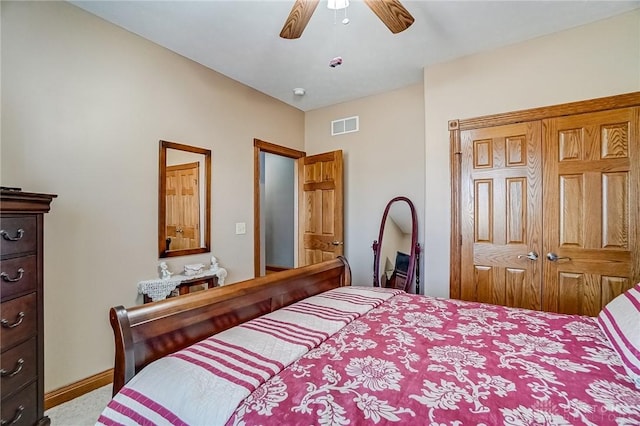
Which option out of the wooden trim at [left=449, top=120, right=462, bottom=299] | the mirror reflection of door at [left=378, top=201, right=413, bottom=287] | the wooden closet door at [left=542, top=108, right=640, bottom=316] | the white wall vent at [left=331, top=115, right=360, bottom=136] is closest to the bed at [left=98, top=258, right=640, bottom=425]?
the wooden closet door at [left=542, top=108, right=640, bottom=316]

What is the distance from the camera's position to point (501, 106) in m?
2.71

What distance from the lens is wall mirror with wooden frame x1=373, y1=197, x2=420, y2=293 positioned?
11.6ft

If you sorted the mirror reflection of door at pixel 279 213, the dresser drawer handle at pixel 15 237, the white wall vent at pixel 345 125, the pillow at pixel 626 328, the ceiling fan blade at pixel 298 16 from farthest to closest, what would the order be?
1. the mirror reflection of door at pixel 279 213
2. the white wall vent at pixel 345 125
3. the ceiling fan blade at pixel 298 16
4. the dresser drawer handle at pixel 15 237
5. the pillow at pixel 626 328

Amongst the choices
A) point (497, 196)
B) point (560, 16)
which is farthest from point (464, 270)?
point (560, 16)

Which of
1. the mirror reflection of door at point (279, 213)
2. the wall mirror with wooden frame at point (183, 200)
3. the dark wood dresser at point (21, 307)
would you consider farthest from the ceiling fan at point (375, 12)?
the mirror reflection of door at point (279, 213)

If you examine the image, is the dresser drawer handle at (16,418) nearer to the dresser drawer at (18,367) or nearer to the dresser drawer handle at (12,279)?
the dresser drawer at (18,367)

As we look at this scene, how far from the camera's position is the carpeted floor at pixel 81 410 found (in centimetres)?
189

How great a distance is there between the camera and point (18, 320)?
154 centimetres

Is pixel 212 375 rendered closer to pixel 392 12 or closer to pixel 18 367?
pixel 18 367

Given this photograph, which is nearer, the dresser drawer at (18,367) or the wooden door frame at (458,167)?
the dresser drawer at (18,367)

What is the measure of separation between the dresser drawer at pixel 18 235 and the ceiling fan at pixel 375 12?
1.75 metres

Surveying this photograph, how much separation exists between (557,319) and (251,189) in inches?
115

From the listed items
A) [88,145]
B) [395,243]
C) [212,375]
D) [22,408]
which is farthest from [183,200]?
[395,243]

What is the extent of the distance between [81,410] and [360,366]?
203 cm
